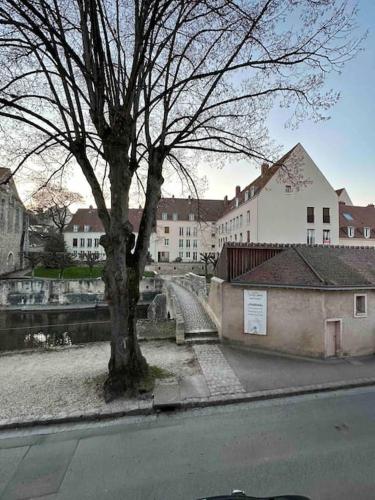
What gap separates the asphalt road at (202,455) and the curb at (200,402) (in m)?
0.17

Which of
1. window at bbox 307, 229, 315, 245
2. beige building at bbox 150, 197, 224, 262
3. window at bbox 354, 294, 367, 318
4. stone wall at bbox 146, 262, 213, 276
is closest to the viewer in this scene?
window at bbox 354, 294, 367, 318

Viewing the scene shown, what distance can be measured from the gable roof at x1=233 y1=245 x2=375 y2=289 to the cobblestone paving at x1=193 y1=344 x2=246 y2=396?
260cm

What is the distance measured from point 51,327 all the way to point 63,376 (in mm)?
14701

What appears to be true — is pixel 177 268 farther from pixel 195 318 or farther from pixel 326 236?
pixel 195 318

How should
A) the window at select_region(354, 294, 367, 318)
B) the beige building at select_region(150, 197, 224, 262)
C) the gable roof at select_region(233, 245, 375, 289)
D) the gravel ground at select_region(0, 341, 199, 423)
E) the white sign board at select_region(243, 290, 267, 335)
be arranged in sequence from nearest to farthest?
the gravel ground at select_region(0, 341, 199, 423), the gable roof at select_region(233, 245, 375, 289), the window at select_region(354, 294, 367, 318), the white sign board at select_region(243, 290, 267, 335), the beige building at select_region(150, 197, 224, 262)

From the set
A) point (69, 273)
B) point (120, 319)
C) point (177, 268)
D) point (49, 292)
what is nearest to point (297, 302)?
point (120, 319)

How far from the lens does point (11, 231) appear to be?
Result: 105ft

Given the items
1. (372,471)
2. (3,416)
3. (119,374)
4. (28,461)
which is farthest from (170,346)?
(372,471)

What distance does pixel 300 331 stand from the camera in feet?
28.8

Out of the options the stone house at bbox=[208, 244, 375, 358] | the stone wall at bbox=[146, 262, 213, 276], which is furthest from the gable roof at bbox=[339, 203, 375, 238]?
the stone house at bbox=[208, 244, 375, 358]

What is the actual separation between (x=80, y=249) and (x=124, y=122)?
46.4 m

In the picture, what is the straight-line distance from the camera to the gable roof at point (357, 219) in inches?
1309

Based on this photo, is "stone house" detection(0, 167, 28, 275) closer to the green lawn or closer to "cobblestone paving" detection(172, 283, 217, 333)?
the green lawn

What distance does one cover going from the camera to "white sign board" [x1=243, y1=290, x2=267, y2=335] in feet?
30.3
